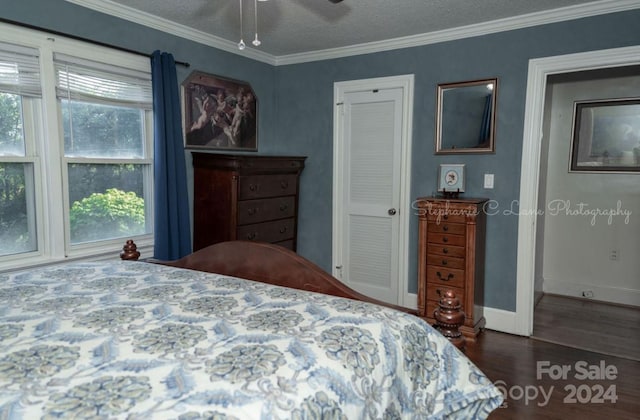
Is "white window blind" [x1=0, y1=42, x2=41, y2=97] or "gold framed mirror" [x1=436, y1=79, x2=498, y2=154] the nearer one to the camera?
"white window blind" [x1=0, y1=42, x2=41, y2=97]

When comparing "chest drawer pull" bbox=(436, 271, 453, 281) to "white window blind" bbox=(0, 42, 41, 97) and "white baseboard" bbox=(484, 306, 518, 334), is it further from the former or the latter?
"white window blind" bbox=(0, 42, 41, 97)

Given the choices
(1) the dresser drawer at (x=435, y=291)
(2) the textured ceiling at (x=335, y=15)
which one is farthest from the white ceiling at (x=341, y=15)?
(1) the dresser drawer at (x=435, y=291)

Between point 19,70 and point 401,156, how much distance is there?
2.76 m

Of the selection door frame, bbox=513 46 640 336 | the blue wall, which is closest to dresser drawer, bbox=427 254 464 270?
the blue wall

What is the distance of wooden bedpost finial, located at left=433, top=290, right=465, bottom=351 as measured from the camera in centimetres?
141

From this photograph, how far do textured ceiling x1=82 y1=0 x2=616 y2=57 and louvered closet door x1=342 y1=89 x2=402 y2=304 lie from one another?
1.95 ft

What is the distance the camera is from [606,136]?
162 inches

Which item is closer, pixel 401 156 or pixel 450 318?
pixel 450 318

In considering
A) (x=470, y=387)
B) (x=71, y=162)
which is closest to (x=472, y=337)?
(x=470, y=387)

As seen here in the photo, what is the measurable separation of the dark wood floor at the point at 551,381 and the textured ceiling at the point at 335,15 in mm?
2377

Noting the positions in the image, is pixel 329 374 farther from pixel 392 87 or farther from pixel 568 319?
pixel 568 319

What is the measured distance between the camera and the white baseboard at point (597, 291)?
4.07 metres

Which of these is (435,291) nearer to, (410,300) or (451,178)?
(410,300)

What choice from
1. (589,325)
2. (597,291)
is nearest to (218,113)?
(589,325)
